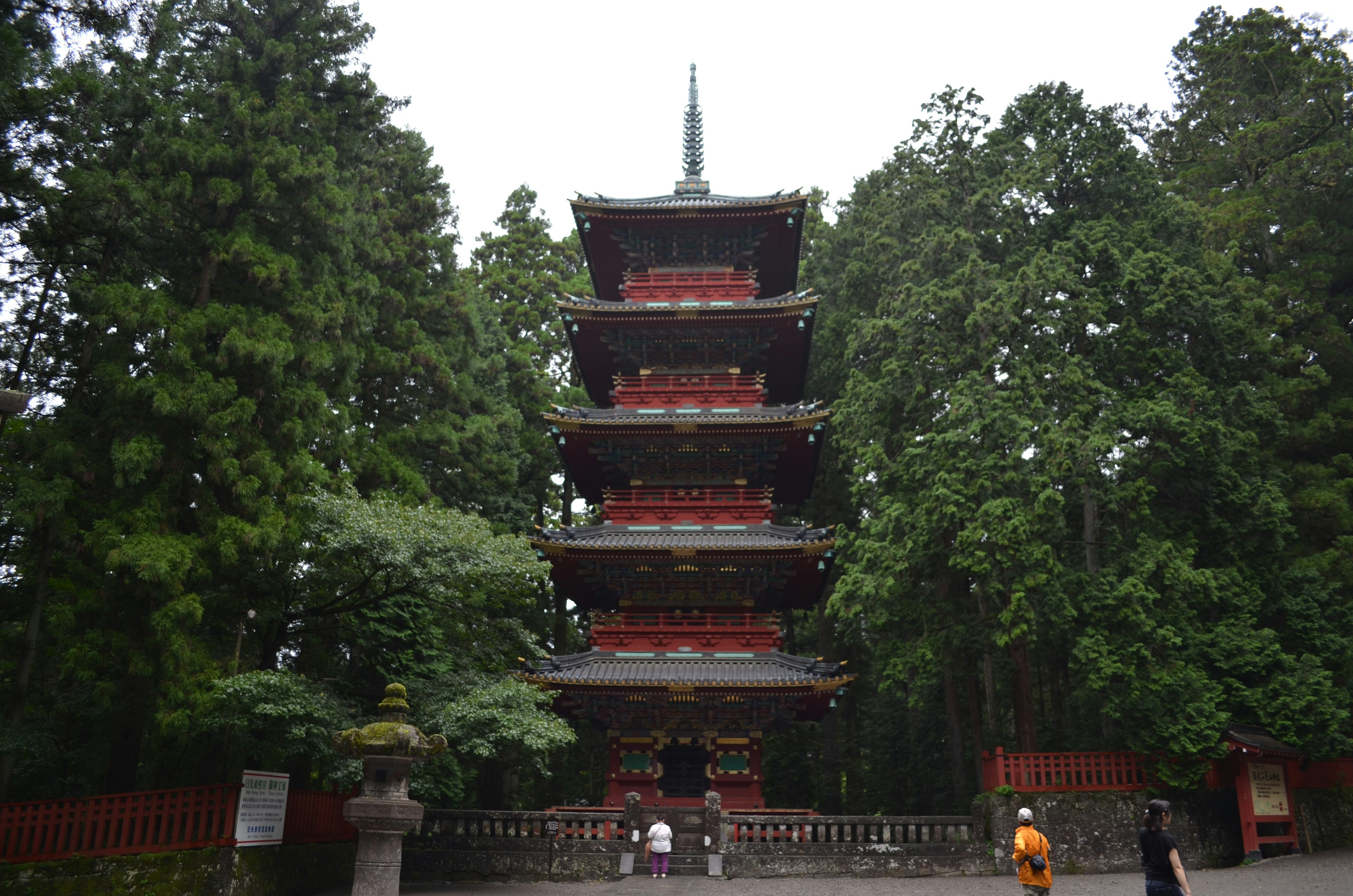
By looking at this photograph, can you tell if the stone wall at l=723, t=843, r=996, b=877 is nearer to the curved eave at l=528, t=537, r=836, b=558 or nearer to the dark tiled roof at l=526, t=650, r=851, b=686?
the dark tiled roof at l=526, t=650, r=851, b=686

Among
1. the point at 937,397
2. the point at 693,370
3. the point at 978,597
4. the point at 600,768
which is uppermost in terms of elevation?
the point at 693,370

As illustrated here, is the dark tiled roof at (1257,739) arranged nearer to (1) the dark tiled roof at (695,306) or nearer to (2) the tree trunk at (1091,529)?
(2) the tree trunk at (1091,529)

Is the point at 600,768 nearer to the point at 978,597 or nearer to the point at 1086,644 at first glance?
the point at 978,597

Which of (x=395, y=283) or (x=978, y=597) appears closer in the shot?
(x=978, y=597)

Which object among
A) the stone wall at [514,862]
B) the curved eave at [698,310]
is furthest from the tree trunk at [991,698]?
the stone wall at [514,862]

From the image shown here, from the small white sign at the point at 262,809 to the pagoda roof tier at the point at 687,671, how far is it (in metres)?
4.83

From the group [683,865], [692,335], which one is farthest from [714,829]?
[692,335]

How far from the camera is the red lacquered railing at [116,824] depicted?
462 inches

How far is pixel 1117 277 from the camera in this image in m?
18.8

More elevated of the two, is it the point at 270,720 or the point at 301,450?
the point at 301,450

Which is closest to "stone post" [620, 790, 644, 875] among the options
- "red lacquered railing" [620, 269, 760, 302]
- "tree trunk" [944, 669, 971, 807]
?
"tree trunk" [944, 669, 971, 807]

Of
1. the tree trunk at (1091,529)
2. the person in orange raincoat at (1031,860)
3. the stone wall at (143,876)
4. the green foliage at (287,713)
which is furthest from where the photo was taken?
the tree trunk at (1091,529)

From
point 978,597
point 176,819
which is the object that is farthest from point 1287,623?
point 176,819

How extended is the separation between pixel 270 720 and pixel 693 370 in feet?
41.3
